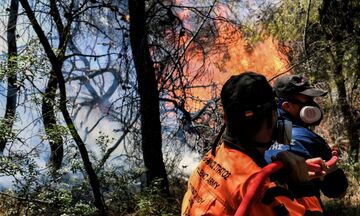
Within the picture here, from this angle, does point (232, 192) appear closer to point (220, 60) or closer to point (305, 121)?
point (305, 121)

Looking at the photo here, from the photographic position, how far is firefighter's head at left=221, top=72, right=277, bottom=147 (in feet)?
5.61

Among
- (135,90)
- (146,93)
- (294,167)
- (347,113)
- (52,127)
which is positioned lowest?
(294,167)

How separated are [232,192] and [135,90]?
21.1 ft

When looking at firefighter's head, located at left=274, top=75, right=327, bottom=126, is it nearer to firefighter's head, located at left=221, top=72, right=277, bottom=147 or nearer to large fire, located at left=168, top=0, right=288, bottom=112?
firefighter's head, located at left=221, top=72, right=277, bottom=147

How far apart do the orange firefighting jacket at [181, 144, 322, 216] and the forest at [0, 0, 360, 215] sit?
11.9 feet

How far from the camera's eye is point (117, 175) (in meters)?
6.84

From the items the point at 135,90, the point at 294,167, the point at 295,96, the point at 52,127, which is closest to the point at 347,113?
the point at 135,90

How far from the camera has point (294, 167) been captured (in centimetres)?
166

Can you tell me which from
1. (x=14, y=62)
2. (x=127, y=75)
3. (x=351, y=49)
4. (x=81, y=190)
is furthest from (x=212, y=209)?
(x=351, y=49)

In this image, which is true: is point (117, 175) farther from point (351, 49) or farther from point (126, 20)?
point (351, 49)

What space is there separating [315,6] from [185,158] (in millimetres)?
3669

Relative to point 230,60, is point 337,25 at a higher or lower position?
lower

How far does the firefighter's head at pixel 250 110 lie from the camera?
5.61 ft

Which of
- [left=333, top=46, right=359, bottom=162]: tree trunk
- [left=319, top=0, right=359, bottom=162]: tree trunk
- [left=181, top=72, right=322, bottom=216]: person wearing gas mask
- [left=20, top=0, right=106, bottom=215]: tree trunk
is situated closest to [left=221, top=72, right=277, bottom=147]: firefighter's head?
[left=181, top=72, right=322, bottom=216]: person wearing gas mask
